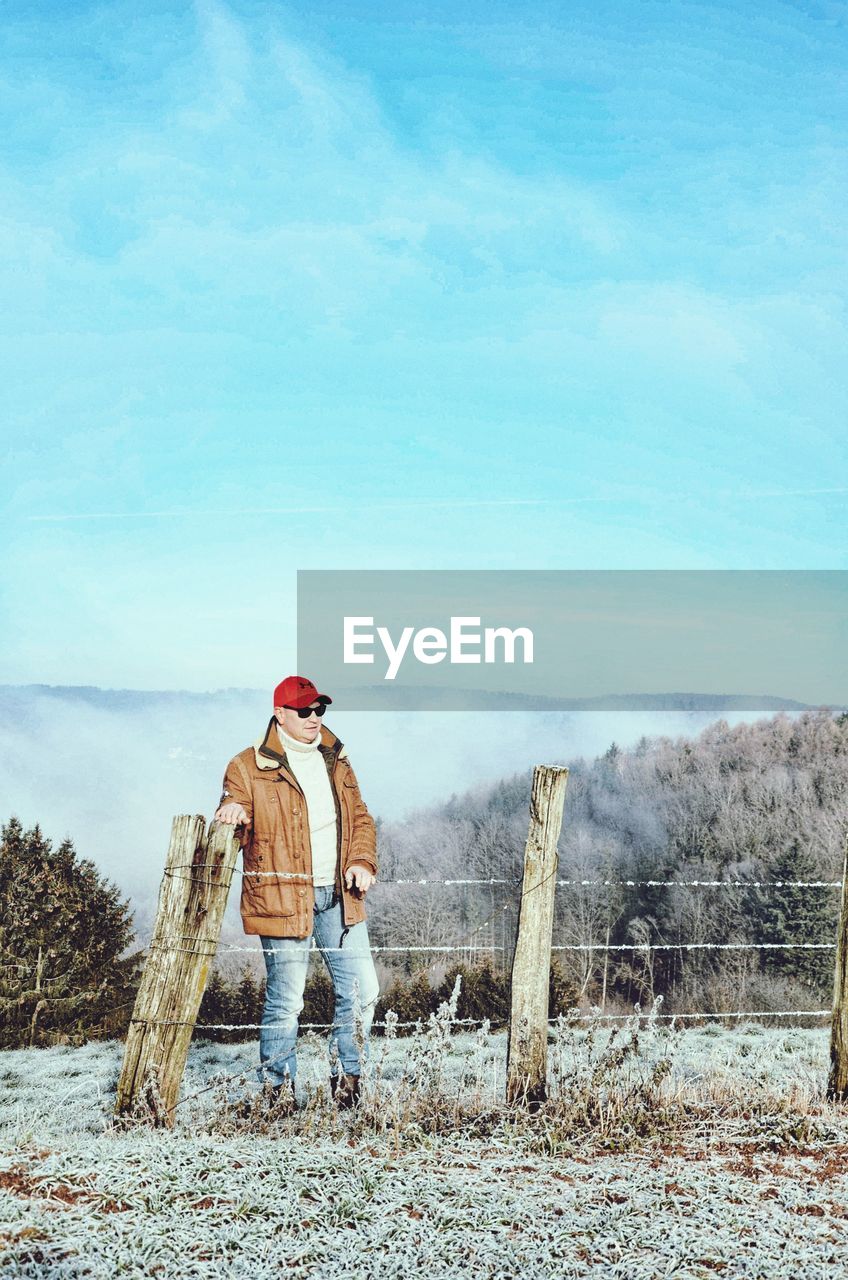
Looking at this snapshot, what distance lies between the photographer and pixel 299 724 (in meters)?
5.98

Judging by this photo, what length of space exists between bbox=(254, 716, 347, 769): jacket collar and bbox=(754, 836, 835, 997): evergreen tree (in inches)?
555

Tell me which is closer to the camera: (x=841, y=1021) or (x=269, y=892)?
(x=269, y=892)

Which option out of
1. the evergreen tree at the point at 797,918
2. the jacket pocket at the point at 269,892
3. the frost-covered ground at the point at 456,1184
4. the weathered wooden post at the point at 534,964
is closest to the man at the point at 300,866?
the jacket pocket at the point at 269,892

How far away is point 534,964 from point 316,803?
1.44 m

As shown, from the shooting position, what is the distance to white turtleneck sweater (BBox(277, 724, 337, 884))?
236 inches

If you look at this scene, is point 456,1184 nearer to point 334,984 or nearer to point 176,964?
point 334,984

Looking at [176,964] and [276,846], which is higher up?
[276,846]

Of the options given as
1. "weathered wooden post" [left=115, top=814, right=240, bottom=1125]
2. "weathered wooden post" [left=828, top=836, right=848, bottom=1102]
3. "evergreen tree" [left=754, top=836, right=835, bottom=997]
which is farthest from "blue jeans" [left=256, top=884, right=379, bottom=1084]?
"evergreen tree" [left=754, top=836, right=835, bottom=997]

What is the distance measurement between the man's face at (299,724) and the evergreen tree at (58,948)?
22.9 feet

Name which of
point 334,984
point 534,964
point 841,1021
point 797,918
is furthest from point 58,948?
point 797,918

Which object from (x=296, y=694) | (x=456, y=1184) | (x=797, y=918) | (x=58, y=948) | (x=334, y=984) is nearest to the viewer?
(x=456, y=1184)

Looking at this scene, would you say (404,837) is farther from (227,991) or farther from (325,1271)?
(325,1271)

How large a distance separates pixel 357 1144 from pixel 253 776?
1.90 metres

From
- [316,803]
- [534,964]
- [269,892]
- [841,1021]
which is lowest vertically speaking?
[841,1021]
